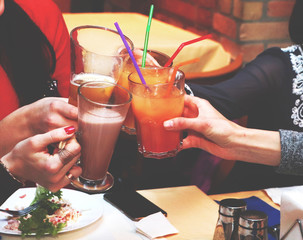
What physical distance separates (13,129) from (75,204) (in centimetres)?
31

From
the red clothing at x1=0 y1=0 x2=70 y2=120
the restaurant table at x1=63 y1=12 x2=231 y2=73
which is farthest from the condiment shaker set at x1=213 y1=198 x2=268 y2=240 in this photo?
the restaurant table at x1=63 y1=12 x2=231 y2=73

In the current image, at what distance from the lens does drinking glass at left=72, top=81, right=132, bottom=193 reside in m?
1.15

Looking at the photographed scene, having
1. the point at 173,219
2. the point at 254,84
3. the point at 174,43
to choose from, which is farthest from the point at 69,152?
A: the point at 174,43

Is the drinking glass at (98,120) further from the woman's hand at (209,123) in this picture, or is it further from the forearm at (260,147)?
the forearm at (260,147)

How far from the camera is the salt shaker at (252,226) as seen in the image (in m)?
1.19

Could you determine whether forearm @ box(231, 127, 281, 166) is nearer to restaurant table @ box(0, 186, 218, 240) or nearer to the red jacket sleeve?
restaurant table @ box(0, 186, 218, 240)

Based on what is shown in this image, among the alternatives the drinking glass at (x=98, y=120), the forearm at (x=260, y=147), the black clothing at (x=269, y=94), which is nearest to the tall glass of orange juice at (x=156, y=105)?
the drinking glass at (x=98, y=120)

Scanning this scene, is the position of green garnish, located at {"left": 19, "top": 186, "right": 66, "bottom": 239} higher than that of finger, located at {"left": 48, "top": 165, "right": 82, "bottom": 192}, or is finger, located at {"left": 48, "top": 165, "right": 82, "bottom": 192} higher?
finger, located at {"left": 48, "top": 165, "right": 82, "bottom": 192}

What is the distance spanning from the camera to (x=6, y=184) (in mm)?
1500

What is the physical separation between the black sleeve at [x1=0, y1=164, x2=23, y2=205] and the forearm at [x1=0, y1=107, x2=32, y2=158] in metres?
0.15

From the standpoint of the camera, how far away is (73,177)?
1.32 m

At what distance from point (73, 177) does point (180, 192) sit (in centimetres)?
50

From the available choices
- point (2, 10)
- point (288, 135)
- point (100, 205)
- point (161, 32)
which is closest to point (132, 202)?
point (100, 205)

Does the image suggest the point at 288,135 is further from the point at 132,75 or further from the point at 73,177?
the point at 73,177
